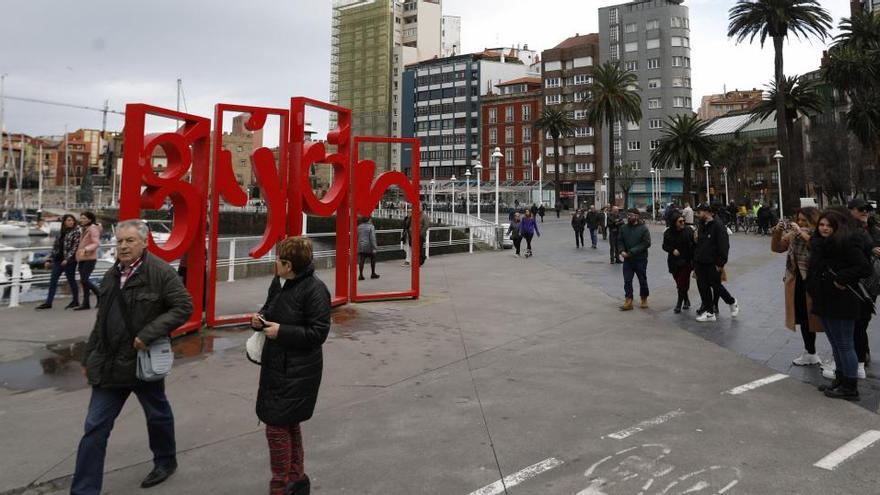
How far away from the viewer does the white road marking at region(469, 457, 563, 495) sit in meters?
3.35

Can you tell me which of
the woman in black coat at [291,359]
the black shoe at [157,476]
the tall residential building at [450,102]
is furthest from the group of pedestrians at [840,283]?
the tall residential building at [450,102]

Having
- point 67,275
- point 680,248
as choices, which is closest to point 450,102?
point 680,248

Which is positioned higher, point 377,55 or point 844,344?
point 377,55

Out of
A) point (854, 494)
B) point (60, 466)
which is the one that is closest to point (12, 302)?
point (60, 466)

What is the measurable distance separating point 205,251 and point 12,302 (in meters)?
4.25

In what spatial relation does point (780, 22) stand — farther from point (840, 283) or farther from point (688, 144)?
point (840, 283)

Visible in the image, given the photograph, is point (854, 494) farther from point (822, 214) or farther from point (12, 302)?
point (12, 302)

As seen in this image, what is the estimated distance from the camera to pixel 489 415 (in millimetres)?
4633

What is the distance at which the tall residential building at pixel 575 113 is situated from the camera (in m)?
76.8

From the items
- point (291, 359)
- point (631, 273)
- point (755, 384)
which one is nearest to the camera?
point (291, 359)

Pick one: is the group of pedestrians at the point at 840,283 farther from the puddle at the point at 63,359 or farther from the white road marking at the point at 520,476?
the puddle at the point at 63,359

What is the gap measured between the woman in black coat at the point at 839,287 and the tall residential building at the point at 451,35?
4455 inches

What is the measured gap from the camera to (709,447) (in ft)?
13.0

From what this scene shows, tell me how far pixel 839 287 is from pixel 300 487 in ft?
Answer: 15.4
